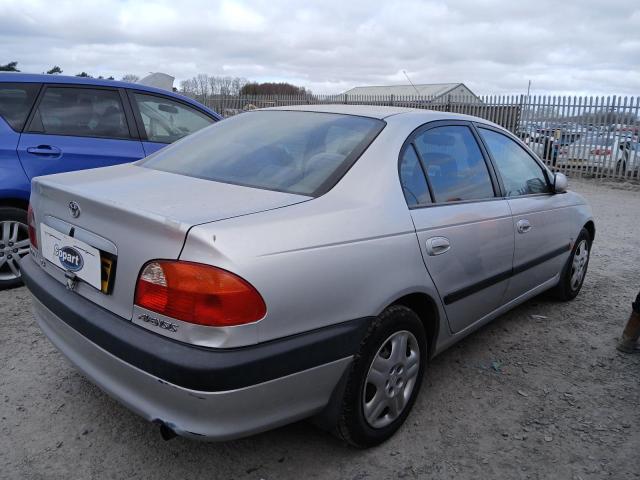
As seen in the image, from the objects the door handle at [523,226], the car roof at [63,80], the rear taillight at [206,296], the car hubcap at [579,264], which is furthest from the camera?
the car hubcap at [579,264]

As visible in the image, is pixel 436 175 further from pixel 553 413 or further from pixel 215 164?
pixel 553 413

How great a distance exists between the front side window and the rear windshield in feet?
3.53

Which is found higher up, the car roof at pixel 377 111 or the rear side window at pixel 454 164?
the car roof at pixel 377 111

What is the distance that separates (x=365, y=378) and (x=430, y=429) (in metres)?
0.61

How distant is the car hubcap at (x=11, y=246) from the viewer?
3975 mm

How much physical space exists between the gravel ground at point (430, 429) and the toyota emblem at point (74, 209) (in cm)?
101

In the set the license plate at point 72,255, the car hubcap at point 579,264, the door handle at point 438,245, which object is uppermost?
the door handle at point 438,245

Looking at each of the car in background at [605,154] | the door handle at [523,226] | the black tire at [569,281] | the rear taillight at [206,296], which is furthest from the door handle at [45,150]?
the car in background at [605,154]

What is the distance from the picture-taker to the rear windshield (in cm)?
235

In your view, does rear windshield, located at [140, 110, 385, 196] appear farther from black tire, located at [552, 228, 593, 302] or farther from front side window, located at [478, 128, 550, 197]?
black tire, located at [552, 228, 593, 302]

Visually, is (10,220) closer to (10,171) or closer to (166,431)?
(10,171)

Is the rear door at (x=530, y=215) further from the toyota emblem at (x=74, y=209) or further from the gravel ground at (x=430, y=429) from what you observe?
the toyota emblem at (x=74, y=209)

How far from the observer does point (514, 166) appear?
3570 mm

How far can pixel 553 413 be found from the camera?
2.78 meters
